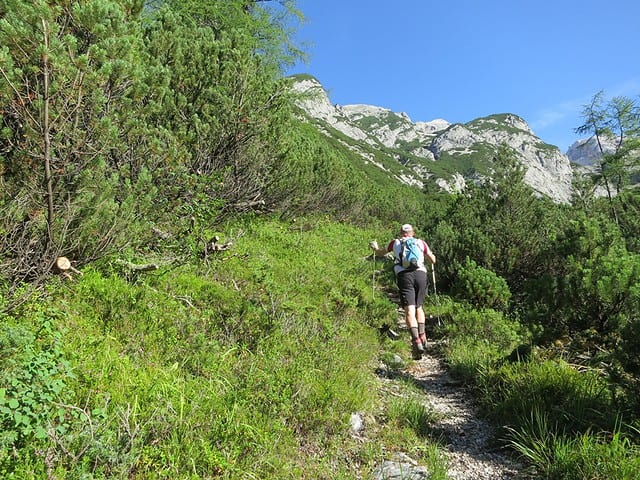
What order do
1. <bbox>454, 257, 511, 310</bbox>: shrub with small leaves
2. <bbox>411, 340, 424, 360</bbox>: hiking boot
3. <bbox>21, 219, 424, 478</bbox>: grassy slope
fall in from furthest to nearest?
1. <bbox>454, 257, 511, 310</bbox>: shrub with small leaves
2. <bbox>411, 340, 424, 360</bbox>: hiking boot
3. <bbox>21, 219, 424, 478</bbox>: grassy slope

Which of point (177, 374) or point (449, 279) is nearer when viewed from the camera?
point (177, 374)

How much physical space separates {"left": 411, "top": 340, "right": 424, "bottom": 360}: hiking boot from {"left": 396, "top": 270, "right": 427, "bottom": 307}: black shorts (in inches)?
25.6

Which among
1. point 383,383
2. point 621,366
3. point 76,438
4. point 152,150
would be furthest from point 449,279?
point 76,438

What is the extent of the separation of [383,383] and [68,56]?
15.6 ft

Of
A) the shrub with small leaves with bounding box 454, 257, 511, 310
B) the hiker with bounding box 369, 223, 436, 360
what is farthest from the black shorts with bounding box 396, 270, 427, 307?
the shrub with small leaves with bounding box 454, 257, 511, 310

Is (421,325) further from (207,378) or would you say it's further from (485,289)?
(207,378)

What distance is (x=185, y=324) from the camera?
3.95 metres

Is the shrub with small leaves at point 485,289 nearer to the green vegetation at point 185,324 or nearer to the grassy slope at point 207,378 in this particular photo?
the green vegetation at point 185,324

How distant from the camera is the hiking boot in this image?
580cm

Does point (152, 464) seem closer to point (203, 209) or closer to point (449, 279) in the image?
point (203, 209)

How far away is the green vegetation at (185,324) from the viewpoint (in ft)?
8.23

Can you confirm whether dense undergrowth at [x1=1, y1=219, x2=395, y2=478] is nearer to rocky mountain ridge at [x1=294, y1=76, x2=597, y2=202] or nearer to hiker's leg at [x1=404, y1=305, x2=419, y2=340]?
hiker's leg at [x1=404, y1=305, x2=419, y2=340]

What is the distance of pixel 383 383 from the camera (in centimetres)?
480

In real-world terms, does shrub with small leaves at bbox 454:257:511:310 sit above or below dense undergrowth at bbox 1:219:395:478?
above
